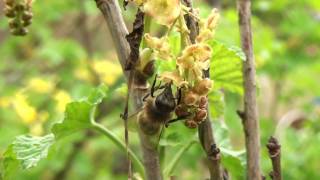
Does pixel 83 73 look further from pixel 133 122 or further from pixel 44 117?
pixel 133 122

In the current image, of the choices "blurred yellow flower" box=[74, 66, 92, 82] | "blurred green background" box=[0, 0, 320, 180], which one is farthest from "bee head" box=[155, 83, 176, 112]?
"blurred yellow flower" box=[74, 66, 92, 82]

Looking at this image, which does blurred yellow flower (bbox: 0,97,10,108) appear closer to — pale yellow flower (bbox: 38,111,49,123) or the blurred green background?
the blurred green background

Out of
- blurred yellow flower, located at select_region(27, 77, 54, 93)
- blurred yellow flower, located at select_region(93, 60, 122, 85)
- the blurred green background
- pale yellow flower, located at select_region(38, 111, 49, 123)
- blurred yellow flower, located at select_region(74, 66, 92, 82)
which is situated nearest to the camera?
the blurred green background

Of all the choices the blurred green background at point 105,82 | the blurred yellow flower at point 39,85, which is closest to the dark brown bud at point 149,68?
the blurred green background at point 105,82

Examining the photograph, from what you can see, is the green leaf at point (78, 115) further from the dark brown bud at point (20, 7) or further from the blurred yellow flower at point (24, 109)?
the blurred yellow flower at point (24, 109)

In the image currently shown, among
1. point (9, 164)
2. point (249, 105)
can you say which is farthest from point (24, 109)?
point (249, 105)
